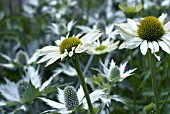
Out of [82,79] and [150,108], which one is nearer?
[82,79]

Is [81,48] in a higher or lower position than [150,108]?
higher

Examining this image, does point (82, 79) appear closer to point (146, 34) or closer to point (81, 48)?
point (81, 48)

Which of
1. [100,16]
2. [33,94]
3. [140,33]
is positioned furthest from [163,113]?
[100,16]

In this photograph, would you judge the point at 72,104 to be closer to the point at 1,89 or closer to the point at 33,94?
the point at 33,94

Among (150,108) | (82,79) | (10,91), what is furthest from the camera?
(10,91)

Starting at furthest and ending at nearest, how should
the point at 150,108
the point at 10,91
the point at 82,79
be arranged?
the point at 10,91, the point at 150,108, the point at 82,79

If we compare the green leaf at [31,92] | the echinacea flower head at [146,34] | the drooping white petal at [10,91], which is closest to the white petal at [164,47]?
the echinacea flower head at [146,34]

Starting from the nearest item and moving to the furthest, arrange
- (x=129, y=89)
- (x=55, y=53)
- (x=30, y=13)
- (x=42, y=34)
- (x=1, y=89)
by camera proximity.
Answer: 1. (x=55, y=53)
2. (x=1, y=89)
3. (x=129, y=89)
4. (x=42, y=34)
5. (x=30, y=13)

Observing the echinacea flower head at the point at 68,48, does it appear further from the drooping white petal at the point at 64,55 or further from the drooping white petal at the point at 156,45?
the drooping white petal at the point at 156,45

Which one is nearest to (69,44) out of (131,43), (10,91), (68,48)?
(68,48)
